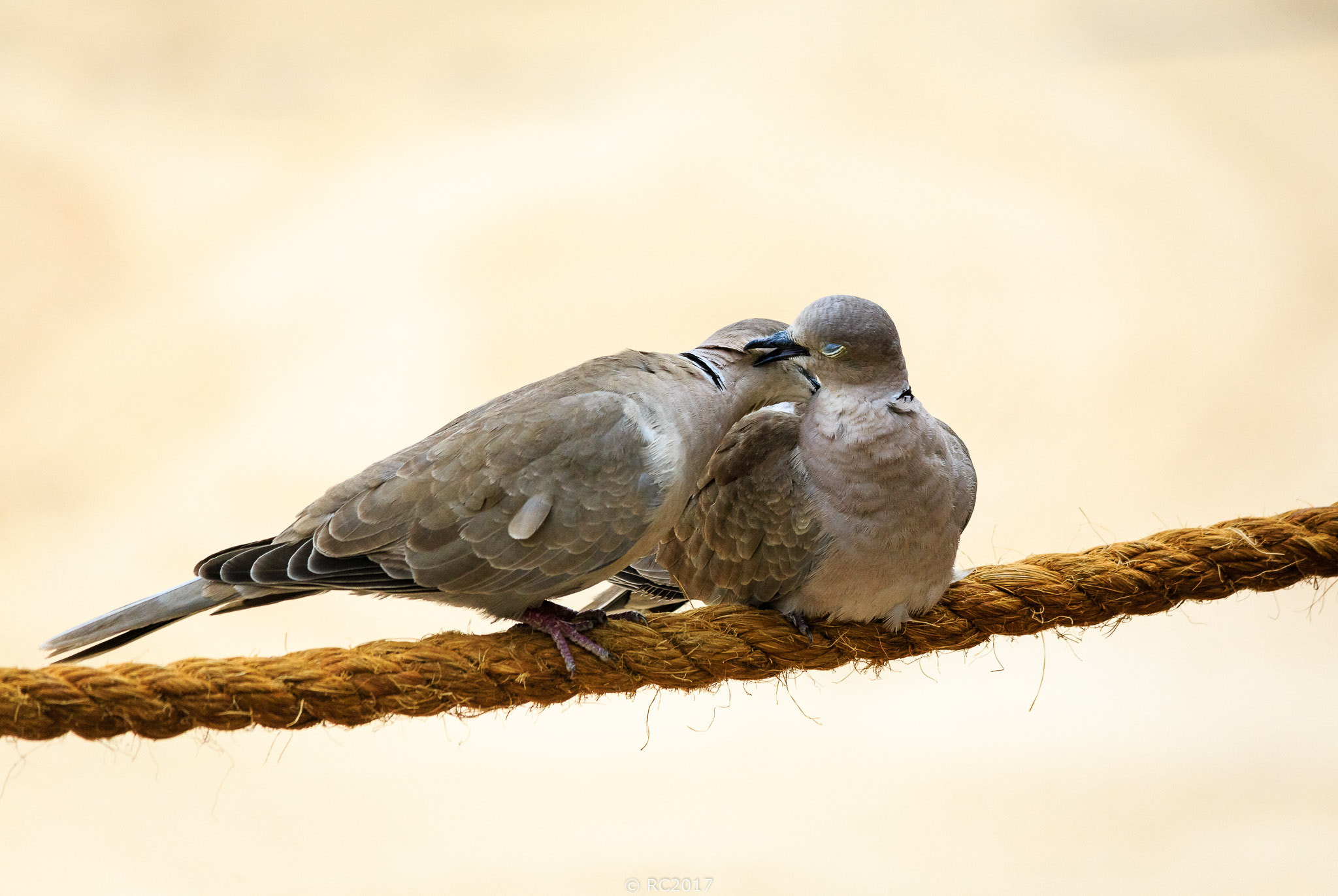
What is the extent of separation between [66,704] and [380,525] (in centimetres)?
48

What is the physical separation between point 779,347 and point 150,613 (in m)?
1.02

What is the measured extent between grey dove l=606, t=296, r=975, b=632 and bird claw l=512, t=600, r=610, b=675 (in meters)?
0.26

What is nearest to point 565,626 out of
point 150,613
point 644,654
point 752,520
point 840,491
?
point 644,654

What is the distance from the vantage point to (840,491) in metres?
1.66

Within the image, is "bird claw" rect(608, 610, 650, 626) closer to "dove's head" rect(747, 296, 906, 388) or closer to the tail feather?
"dove's head" rect(747, 296, 906, 388)

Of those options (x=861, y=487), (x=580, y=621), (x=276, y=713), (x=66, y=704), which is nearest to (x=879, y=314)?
(x=861, y=487)

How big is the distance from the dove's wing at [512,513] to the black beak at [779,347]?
0.20 metres

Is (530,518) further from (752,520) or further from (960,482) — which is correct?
(960,482)

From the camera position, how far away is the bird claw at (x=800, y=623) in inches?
70.7

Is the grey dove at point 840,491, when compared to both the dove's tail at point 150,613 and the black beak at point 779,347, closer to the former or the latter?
the black beak at point 779,347

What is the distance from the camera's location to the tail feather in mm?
1566

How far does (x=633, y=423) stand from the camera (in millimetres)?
1701

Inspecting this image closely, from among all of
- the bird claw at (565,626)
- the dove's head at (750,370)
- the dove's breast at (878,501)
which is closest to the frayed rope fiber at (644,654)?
the bird claw at (565,626)

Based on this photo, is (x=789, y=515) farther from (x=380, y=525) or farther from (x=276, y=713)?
(x=276, y=713)
